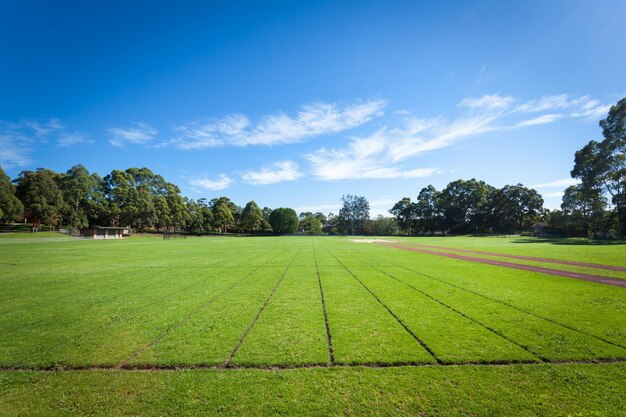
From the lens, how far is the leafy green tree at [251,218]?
11094 cm

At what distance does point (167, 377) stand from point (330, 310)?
166 inches

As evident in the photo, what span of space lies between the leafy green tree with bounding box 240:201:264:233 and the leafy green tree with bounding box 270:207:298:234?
21.2 ft

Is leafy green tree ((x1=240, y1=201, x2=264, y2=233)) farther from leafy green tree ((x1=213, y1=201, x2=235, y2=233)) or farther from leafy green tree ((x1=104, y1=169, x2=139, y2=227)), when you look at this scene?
leafy green tree ((x1=104, y1=169, x2=139, y2=227))

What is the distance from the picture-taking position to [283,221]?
11600cm

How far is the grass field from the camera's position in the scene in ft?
11.7

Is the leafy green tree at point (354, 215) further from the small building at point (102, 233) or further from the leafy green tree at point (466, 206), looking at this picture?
the small building at point (102, 233)

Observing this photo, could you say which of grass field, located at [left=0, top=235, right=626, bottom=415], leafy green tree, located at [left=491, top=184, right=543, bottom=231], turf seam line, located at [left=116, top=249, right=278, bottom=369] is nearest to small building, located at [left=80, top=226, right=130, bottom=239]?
grass field, located at [left=0, top=235, right=626, bottom=415]

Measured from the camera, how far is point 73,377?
13.6 ft

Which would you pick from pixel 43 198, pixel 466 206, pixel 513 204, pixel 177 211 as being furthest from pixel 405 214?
pixel 43 198

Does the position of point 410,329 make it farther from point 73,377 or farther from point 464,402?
point 73,377

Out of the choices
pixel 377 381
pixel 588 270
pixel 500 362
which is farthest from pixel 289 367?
pixel 588 270

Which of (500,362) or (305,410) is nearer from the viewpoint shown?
(305,410)

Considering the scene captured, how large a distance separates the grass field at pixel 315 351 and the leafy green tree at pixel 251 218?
334 feet

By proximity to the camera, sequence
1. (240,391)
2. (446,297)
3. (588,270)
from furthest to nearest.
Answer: (588,270), (446,297), (240,391)
